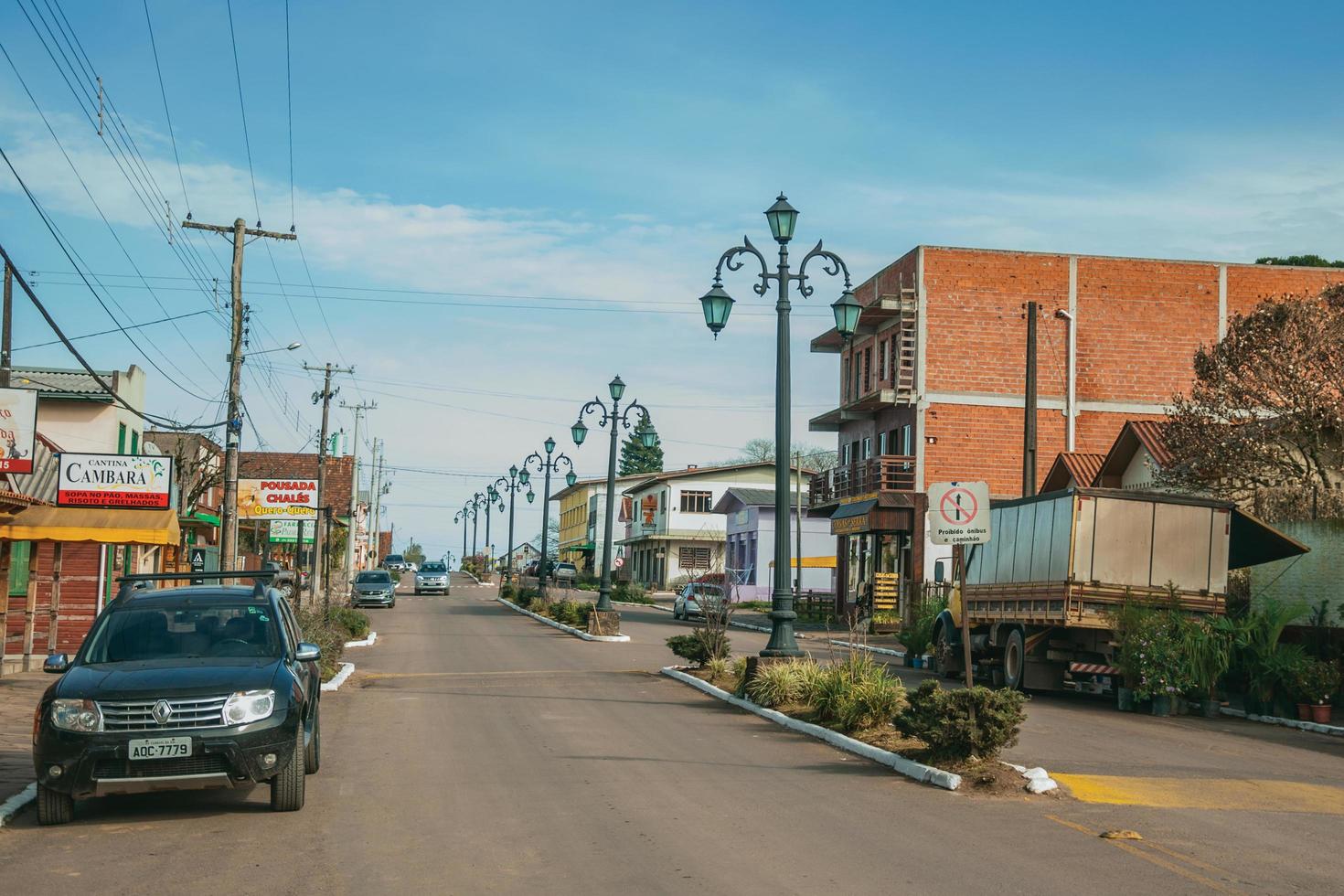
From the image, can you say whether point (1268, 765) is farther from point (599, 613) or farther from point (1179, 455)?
point (599, 613)

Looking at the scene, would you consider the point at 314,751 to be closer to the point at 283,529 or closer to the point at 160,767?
the point at 160,767

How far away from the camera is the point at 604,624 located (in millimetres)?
36469

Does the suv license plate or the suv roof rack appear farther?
the suv roof rack

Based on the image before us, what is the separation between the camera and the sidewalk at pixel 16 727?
1144 centimetres

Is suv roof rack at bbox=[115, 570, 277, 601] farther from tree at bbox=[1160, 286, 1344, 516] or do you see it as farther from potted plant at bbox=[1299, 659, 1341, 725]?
tree at bbox=[1160, 286, 1344, 516]

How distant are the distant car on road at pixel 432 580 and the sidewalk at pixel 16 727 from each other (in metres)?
49.4

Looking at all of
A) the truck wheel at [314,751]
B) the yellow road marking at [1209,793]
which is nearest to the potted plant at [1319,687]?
the yellow road marking at [1209,793]

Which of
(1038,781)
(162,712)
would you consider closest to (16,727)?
(162,712)

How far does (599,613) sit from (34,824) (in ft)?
88.8

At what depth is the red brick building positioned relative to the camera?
150 feet

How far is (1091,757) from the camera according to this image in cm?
1366

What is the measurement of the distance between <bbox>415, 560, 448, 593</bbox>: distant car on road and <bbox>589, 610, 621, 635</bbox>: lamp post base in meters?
36.9

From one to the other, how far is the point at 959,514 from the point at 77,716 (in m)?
8.17

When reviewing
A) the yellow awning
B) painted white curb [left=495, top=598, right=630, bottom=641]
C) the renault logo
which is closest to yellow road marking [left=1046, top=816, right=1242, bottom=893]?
the renault logo
